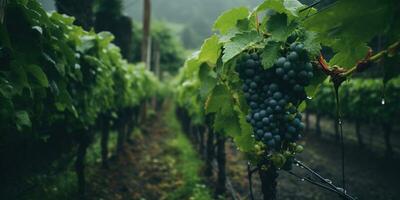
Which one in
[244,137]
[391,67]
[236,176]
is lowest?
[236,176]

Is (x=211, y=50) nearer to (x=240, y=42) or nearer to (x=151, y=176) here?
(x=240, y=42)

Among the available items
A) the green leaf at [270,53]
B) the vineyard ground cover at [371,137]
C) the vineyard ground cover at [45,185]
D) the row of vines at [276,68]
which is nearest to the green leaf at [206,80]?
the row of vines at [276,68]

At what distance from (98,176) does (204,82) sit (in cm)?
536

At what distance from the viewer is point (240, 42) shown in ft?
6.93

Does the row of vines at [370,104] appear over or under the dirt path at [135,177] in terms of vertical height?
over

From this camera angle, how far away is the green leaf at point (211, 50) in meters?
2.48

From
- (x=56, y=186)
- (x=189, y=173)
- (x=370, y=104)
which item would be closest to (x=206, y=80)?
(x=56, y=186)

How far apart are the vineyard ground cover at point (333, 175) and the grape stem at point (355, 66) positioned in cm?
429

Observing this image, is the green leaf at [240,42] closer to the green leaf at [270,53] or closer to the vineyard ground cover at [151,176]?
the green leaf at [270,53]

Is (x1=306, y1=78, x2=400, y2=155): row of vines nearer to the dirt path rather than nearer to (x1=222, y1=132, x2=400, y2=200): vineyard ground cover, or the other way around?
(x1=222, y1=132, x2=400, y2=200): vineyard ground cover

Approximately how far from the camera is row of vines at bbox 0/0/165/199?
247 cm

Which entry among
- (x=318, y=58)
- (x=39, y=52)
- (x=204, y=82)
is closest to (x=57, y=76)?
(x=39, y=52)

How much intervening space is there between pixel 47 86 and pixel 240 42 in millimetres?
1504

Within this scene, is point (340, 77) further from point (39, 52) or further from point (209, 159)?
point (209, 159)
